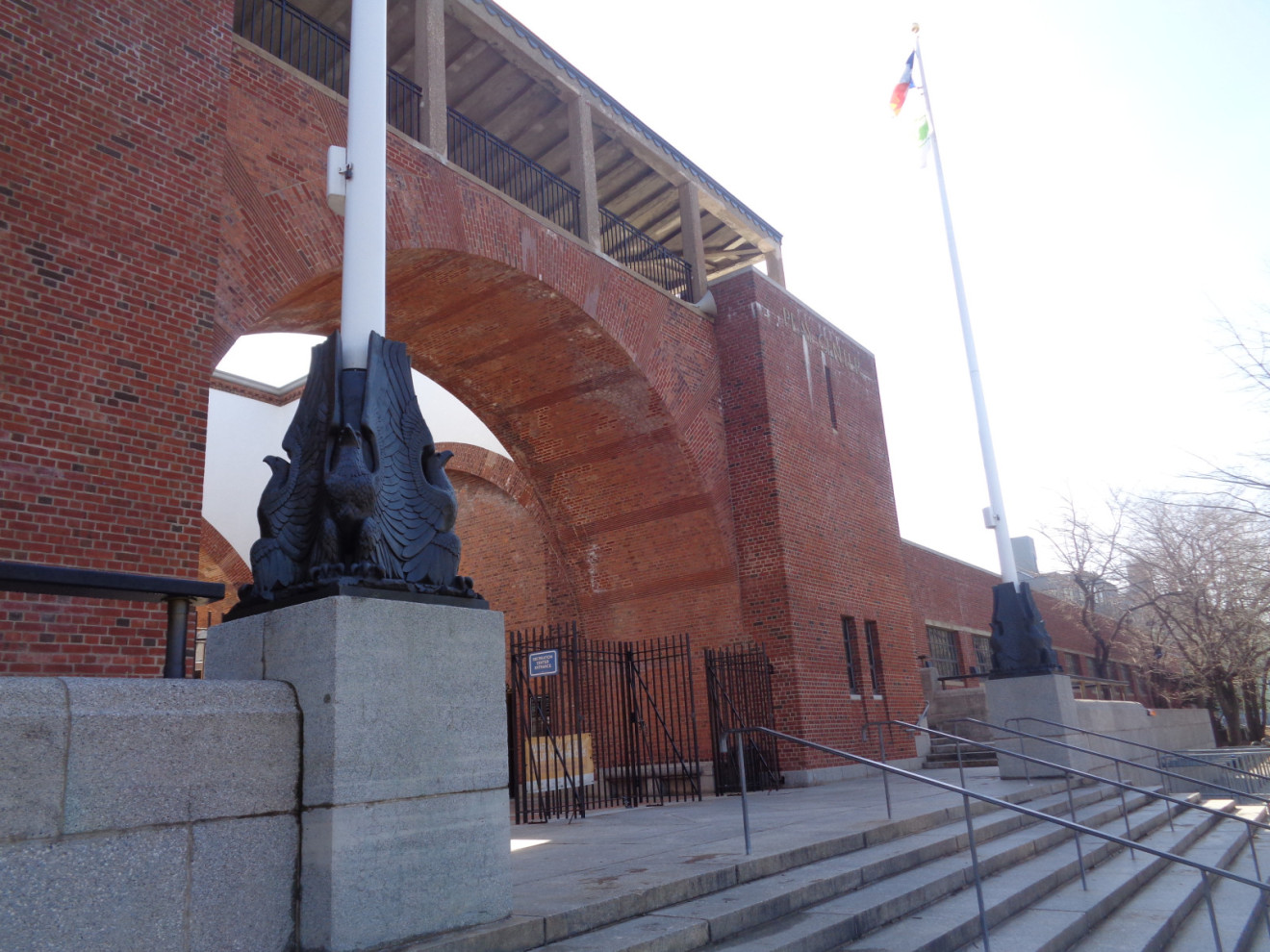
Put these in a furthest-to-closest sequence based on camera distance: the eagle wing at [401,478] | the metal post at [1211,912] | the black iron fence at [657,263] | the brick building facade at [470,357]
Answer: the black iron fence at [657,263] < the brick building facade at [470,357] < the metal post at [1211,912] < the eagle wing at [401,478]

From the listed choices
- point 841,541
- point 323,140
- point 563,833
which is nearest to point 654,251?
point 841,541

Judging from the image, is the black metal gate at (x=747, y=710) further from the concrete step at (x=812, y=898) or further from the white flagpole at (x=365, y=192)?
the white flagpole at (x=365, y=192)

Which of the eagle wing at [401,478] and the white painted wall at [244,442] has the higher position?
the white painted wall at [244,442]

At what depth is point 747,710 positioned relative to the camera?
1413cm

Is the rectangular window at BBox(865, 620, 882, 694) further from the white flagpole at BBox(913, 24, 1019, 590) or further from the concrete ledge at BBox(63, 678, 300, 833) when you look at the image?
the concrete ledge at BBox(63, 678, 300, 833)

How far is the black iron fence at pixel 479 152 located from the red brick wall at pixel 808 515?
1.54m

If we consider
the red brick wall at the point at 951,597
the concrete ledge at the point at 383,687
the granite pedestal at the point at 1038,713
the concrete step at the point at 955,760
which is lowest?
the concrete step at the point at 955,760

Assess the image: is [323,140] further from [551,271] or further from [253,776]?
[253,776]

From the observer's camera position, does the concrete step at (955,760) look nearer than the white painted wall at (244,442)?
Yes

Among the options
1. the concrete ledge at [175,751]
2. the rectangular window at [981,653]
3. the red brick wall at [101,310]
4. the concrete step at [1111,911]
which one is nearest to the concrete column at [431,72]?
the red brick wall at [101,310]

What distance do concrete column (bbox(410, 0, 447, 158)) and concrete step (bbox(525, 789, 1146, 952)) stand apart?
28.6ft

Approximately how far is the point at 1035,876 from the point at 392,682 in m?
5.19

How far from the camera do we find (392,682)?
3998 mm

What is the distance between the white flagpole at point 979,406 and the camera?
549 inches
